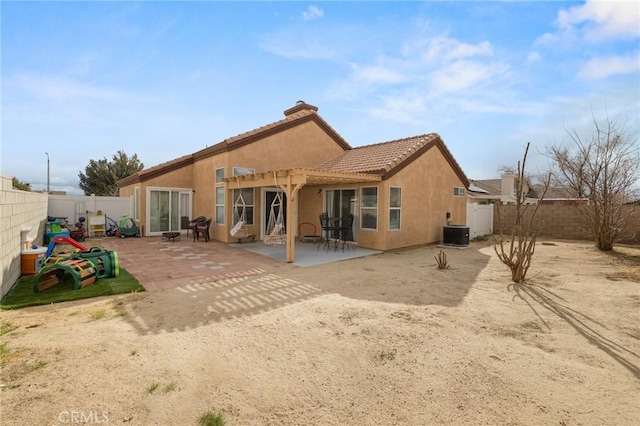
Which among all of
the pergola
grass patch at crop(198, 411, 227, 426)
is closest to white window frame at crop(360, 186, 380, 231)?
the pergola

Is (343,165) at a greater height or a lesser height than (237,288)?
greater

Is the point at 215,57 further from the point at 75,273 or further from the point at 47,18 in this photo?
the point at 75,273

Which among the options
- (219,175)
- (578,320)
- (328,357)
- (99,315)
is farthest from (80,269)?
(578,320)

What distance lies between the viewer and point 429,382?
117 inches

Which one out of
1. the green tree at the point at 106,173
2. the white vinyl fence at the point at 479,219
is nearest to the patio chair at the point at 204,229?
the white vinyl fence at the point at 479,219

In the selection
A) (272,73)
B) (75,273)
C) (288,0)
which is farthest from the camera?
(272,73)

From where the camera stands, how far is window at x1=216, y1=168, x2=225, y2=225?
12430mm

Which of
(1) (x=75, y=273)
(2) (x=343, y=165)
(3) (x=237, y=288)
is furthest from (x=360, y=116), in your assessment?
(1) (x=75, y=273)

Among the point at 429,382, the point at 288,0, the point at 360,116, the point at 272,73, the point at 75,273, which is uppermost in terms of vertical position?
the point at 288,0

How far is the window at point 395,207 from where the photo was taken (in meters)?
10.8

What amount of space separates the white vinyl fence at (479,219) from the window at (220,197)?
11.6 m

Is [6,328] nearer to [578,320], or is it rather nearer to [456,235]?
[578,320]

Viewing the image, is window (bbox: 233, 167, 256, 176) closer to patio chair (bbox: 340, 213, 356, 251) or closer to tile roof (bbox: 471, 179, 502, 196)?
patio chair (bbox: 340, 213, 356, 251)

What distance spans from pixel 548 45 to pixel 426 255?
7.08 m
